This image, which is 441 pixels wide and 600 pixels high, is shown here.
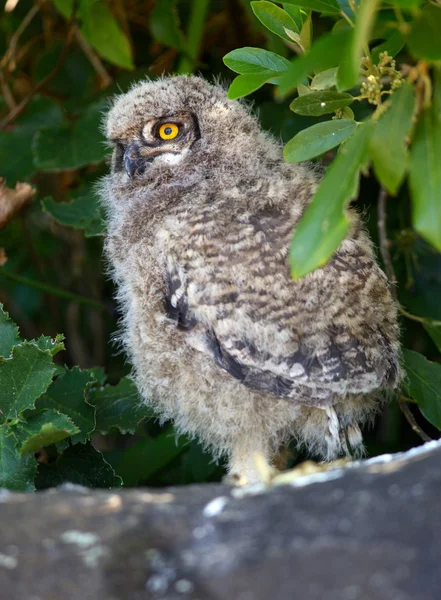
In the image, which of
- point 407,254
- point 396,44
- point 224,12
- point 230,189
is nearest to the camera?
point 396,44

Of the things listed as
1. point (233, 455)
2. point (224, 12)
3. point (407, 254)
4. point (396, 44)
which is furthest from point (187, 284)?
point (224, 12)

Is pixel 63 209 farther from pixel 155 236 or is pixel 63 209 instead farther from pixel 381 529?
pixel 381 529

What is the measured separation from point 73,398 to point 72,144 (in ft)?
3.14

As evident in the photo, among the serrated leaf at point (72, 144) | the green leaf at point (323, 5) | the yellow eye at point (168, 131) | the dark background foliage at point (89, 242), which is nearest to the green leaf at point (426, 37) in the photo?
the dark background foliage at point (89, 242)

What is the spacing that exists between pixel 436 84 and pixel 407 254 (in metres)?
1.34

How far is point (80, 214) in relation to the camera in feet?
7.81

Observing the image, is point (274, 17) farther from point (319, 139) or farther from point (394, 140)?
point (394, 140)

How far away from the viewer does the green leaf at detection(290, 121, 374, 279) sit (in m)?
1.16

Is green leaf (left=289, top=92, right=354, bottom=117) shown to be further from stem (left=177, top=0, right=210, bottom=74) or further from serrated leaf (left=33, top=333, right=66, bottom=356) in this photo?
stem (left=177, top=0, right=210, bottom=74)

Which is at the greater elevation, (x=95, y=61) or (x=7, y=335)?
(x=95, y=61)

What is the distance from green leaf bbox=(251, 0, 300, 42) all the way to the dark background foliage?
0.04 metres

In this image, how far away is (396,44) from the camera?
1.70 metres

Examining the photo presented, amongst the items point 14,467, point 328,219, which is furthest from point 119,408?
point 328,219

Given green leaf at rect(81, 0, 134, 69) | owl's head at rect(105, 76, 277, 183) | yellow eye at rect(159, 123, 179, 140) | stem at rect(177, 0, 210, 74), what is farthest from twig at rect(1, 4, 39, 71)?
yellow eye at rect(159, 123, 179, 140)
